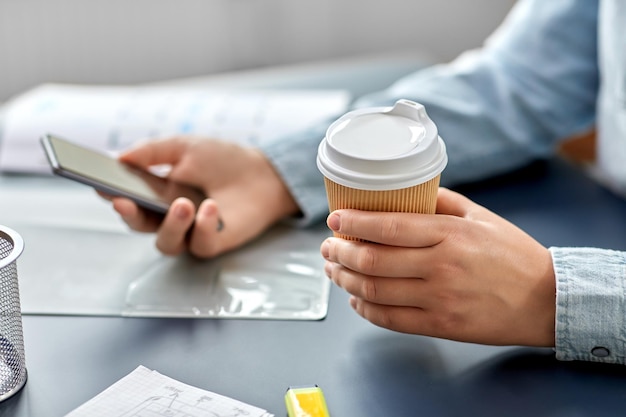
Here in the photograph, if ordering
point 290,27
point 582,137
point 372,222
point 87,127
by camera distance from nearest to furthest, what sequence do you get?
point 372,222
point 87,127
point 582,137
point 290,27

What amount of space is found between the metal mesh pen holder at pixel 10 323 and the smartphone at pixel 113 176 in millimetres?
110

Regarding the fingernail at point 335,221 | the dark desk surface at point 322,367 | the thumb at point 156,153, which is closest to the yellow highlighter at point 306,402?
the dark desk surface at point 322,367

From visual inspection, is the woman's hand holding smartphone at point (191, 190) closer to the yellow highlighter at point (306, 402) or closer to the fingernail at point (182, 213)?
the fingernail at point (182, 213)

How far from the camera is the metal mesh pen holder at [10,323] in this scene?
550 millimetres

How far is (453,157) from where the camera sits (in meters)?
0.88

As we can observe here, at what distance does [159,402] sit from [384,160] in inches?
8.7

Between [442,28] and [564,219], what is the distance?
0.99 m

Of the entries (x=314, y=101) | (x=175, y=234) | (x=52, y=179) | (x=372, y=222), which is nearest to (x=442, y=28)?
(x=314, y=101)

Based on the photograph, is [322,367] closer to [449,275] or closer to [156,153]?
[449,275]

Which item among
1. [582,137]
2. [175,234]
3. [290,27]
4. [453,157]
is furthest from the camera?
[290,27]

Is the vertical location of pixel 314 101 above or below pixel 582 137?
above

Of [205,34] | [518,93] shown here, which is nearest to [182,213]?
[518,93]

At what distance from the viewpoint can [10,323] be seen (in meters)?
0.56

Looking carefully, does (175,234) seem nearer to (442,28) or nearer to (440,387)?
(440,387)
